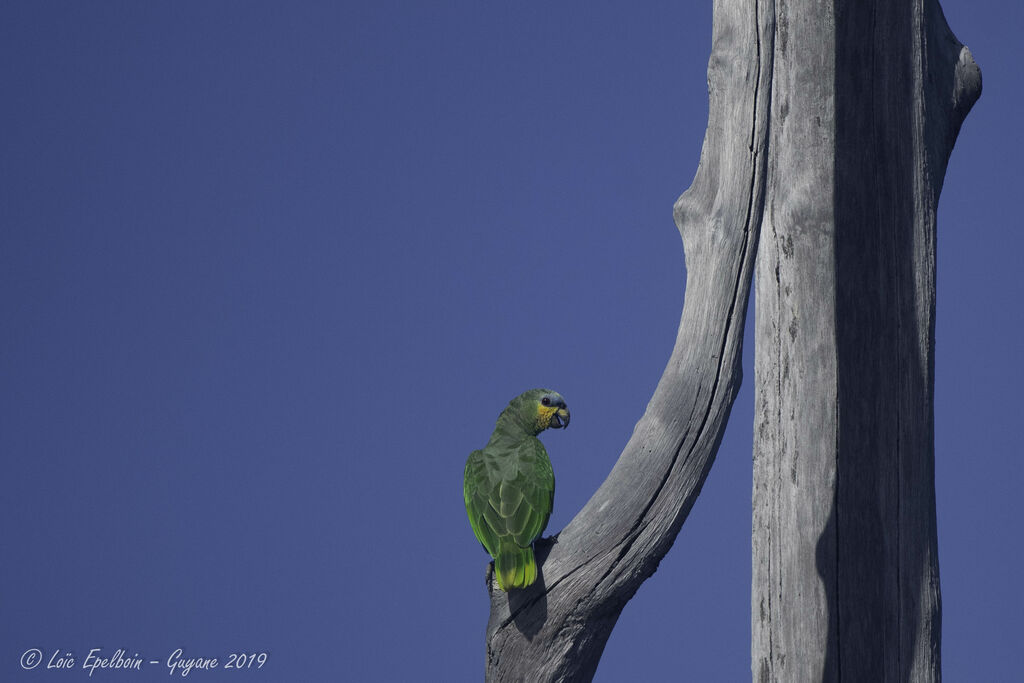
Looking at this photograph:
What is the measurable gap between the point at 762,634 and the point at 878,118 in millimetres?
1486

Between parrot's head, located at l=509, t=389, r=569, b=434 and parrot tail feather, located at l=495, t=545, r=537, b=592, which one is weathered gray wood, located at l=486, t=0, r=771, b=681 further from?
parrot's head, located at l=509, t=389, r=569, b=434

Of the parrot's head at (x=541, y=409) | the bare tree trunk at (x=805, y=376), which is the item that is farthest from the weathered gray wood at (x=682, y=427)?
the parrot's head at (x=541, y=409)

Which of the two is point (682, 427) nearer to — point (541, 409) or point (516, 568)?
point (516, 568)

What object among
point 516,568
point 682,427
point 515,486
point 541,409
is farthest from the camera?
point 541,409

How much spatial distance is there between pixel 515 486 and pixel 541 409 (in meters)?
0.50

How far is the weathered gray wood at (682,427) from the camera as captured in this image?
104 inches

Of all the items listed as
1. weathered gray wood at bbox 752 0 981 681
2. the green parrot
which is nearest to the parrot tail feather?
the green parrot

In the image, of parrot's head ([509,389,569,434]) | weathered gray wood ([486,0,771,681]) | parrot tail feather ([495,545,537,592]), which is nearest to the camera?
weathered gray wood ([486,0,771,681])

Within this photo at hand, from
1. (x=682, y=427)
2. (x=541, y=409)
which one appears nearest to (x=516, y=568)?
(x=682, y=427)

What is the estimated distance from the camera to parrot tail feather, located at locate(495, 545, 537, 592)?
9.04 ft

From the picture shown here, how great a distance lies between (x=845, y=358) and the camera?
8.83 ft

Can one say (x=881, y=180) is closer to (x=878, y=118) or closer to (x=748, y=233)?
(x=878, y=118)

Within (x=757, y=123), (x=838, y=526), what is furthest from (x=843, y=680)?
(x=757, y=123)

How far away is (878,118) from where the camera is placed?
2.73 metres
